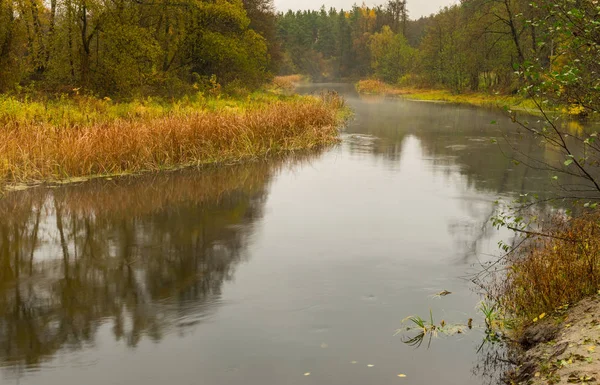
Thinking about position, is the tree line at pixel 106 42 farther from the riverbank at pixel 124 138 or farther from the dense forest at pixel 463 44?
the dense forest at pixel 463 44

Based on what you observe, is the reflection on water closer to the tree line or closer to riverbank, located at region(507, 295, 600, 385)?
riverbank, located at region(507, 295, 600, 385)

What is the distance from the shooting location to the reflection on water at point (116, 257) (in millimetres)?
6492

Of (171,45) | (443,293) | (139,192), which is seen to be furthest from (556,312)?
(171,45)

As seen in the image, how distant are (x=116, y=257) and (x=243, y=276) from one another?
2.13m

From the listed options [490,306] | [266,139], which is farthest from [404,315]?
[266,139]

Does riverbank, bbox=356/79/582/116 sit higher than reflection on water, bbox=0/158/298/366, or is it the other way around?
riverbank, bbox=356/79/582/116

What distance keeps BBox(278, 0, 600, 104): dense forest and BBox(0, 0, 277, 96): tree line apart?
15.6 metres

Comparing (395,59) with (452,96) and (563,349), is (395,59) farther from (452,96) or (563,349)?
(563,349)

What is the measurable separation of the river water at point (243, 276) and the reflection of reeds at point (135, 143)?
0.85 meters

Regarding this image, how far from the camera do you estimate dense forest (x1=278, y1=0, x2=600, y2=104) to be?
20.4 ft

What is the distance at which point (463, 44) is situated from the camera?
2045 inches

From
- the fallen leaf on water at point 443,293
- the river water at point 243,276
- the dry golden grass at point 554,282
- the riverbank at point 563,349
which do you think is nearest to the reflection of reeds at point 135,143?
the river water at point 243,276

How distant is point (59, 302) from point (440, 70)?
57.6m

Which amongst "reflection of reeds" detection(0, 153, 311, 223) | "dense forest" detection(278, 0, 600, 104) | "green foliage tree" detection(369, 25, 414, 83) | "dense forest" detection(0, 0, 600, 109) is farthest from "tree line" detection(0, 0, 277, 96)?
"green foliage tree" detection(369, 25, 414, 83)
